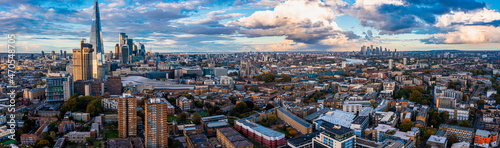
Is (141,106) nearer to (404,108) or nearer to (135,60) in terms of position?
(404,108)

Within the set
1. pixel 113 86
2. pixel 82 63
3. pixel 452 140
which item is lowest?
pixel 452 140

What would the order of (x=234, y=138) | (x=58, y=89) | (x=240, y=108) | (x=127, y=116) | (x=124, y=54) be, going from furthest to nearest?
(x=124, y=54), (x=58, y=89), (x=240, y=108), (x=127, y=116), (x=234, y=138)

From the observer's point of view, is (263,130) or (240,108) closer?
(263,130)

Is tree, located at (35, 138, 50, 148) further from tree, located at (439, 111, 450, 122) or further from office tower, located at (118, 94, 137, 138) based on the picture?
tree, located at (439, 111, 450, 122)

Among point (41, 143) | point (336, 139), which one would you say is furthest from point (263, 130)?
point (41, 143)

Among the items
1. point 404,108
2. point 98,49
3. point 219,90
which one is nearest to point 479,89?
point 404,108

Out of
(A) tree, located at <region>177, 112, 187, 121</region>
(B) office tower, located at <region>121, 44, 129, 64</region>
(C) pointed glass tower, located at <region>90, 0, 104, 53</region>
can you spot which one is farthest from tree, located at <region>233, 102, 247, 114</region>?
(B) office tower, located at <region>121, 44, 129, 64</region>

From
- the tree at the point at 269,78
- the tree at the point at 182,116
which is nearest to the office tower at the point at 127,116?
the tree at the point at 182,116

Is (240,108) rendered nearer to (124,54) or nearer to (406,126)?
(406,126)
